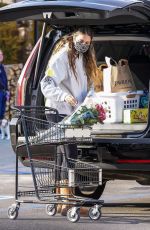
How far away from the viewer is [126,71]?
29.2 feet

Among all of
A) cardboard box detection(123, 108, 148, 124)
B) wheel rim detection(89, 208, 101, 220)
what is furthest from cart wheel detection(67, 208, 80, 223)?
cardboard box detection(123, 108, 148, 124)

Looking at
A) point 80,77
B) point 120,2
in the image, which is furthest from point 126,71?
point 120,2

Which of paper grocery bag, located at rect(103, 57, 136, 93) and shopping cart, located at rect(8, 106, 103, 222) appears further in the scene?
paper grocery bag, located at rect(103, 57, 136, 93)

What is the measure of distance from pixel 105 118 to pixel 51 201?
887mm

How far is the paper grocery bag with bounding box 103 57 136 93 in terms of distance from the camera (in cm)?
878

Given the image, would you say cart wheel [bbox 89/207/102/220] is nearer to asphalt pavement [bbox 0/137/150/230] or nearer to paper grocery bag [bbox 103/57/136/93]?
asphalt pavement [bbox 0/137/150/230]

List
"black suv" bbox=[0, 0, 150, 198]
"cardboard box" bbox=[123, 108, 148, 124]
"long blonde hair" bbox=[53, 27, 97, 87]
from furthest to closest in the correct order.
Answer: "long blonde hair" bbox=[53, 27, 97, 87] < "cardboard box" bbox=[123, 108, 148, 124] < "black suv" bbox=[0, 0, 150, 198]

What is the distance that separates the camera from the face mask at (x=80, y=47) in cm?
877

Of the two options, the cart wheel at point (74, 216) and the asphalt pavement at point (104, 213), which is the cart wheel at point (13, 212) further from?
the cart wheel at point (74, 216)

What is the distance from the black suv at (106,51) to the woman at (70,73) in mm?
189

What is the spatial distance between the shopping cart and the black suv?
0.24m

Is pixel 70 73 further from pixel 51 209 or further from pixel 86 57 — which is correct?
pixel 51 209

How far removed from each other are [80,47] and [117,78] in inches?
16.8

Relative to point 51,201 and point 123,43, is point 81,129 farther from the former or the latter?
point 123,43
